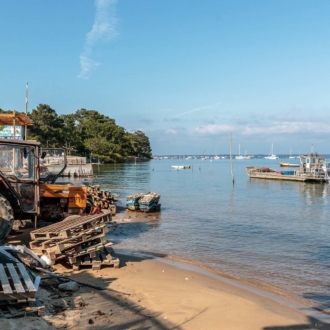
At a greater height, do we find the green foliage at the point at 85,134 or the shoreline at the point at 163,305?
the green foliage at the point at 85,134

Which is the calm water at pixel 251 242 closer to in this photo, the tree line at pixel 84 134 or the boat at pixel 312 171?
the boat at pixel 312 171

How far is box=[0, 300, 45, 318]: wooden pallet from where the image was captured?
5.30m

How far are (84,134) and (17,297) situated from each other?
311ft

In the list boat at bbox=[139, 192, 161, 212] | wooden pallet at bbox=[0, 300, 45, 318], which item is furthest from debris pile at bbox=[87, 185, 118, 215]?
wooden pallet at bbox=[0, 300, 45, 318]

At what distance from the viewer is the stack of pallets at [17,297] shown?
17.6 ft

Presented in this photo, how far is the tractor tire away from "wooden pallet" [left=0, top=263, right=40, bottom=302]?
147 inches

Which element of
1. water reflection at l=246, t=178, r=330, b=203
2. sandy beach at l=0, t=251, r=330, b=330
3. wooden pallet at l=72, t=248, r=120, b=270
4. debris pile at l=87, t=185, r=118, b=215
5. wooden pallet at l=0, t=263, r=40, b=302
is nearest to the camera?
wooden pallet at l=0, t=263, r=40, b=302

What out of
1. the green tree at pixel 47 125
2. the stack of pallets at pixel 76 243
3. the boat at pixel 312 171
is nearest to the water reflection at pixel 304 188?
the boat at pixel 312 171

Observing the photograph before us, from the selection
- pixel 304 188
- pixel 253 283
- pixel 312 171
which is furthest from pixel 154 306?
pixel 312 171

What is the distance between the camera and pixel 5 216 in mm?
9602

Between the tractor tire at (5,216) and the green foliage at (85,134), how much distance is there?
4813cm

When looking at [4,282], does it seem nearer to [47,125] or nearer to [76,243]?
[76,243]

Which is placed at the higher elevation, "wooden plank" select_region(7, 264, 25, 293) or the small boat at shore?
"wooden plank" select_region(7, 264, 25, 293)

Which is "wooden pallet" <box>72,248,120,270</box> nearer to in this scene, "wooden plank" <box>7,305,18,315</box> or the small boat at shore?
"wooden plank" <box>7,305,18,315</box>
